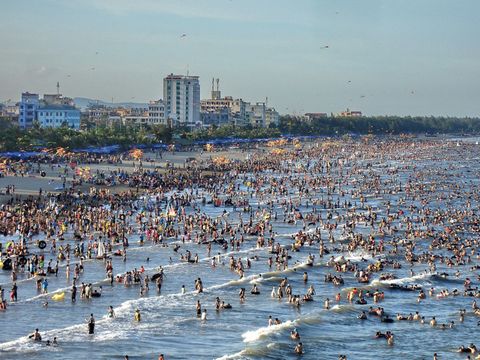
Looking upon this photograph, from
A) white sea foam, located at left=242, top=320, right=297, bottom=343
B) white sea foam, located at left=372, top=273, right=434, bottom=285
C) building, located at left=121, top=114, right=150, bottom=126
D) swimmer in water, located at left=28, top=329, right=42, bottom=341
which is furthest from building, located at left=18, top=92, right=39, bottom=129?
swimmer in water, located at left=28, top=329, right=42, bottom=341

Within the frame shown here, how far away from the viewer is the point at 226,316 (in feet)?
112

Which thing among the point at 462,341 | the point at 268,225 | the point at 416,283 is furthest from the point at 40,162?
the point at 462,341

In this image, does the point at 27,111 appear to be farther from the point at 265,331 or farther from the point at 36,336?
the point at 36,336

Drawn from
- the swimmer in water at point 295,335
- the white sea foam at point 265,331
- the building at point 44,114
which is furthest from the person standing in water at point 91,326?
the building at point 44,114

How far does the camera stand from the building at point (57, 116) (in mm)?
152750

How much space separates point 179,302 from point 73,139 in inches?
2918

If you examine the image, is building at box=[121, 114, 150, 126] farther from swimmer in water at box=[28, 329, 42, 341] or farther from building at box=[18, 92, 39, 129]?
swimmer in water at box=[28, 329, 42, 341]

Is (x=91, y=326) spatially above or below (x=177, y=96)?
below

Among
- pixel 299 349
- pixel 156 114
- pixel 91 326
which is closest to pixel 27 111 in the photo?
pixel 156 114

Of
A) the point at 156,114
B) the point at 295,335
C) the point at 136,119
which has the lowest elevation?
the point at 295,335

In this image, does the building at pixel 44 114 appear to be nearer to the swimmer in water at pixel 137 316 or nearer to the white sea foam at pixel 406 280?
the white sea foam at pixel 406 280

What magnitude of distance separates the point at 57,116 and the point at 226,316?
127713 millimetres

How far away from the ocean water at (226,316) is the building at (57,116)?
105 meters

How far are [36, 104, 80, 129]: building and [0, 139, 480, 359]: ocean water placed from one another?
105132mm
